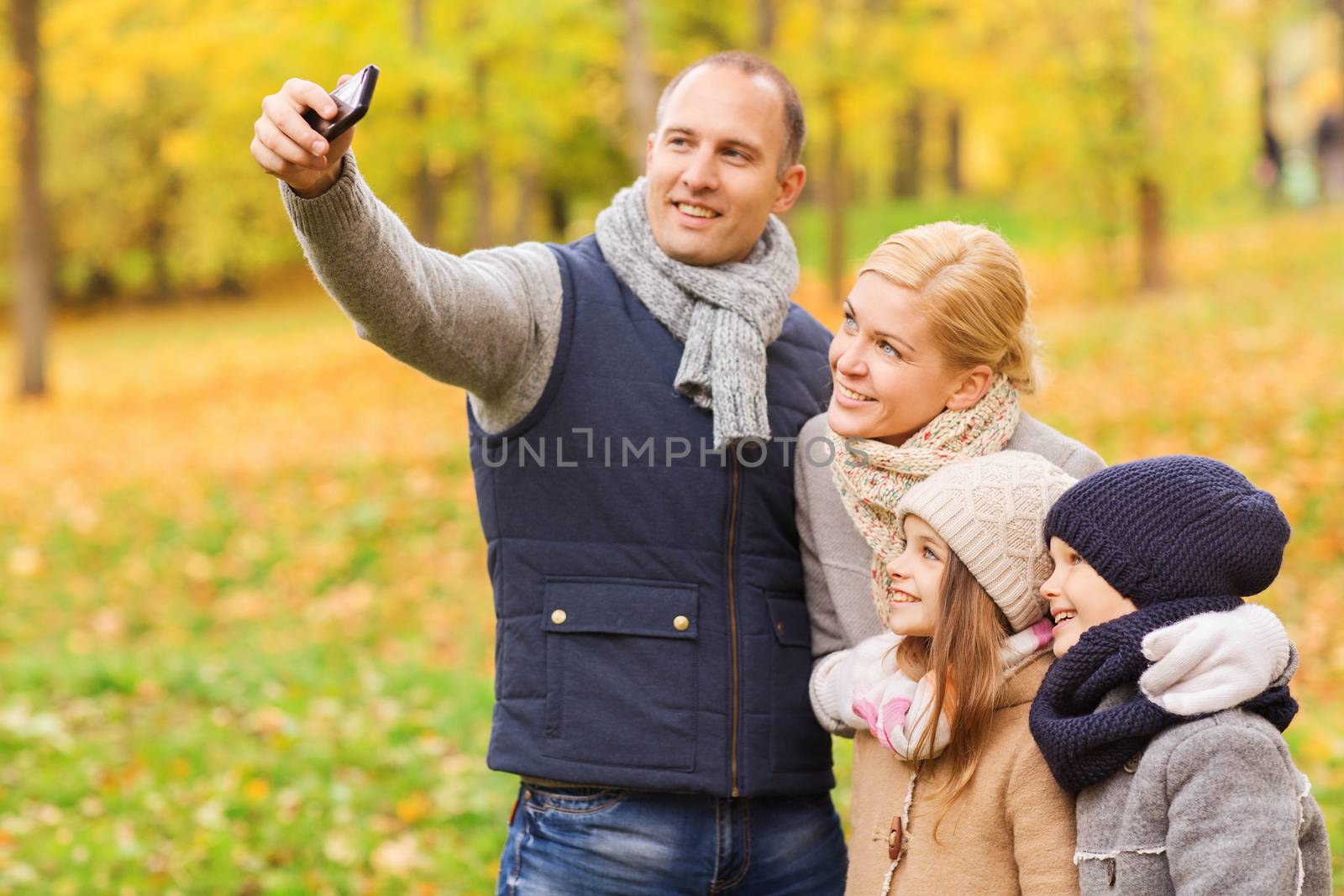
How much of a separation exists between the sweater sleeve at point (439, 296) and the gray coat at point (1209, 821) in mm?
1233

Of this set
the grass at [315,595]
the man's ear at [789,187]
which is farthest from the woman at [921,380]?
the grass at [315,595]

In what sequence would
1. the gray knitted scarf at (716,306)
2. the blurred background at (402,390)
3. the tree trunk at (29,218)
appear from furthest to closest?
the tree trunk at (29,218)
the blurred background at (402,390)
the gray knitted scarf at (716,306)

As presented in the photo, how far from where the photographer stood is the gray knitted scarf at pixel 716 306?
2.48m

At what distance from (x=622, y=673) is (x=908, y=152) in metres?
31.7

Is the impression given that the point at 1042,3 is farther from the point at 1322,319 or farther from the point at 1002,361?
the point at 1002,361

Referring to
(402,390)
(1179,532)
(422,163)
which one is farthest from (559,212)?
(1179,532)

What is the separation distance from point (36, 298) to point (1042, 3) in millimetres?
11885

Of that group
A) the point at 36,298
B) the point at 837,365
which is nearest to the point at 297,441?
the point at 36,298

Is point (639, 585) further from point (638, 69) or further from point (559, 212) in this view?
point (559, 212)

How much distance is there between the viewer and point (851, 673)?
2.38m

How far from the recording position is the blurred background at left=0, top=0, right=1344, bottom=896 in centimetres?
539

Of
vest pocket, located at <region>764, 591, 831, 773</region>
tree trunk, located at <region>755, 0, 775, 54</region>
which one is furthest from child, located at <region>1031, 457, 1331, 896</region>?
tree trunk, located at <region>755, 0, 775, 54</region>

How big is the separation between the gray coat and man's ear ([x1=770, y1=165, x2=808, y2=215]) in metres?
1.28

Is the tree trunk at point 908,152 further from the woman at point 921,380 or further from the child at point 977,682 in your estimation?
the child at point 977,682
